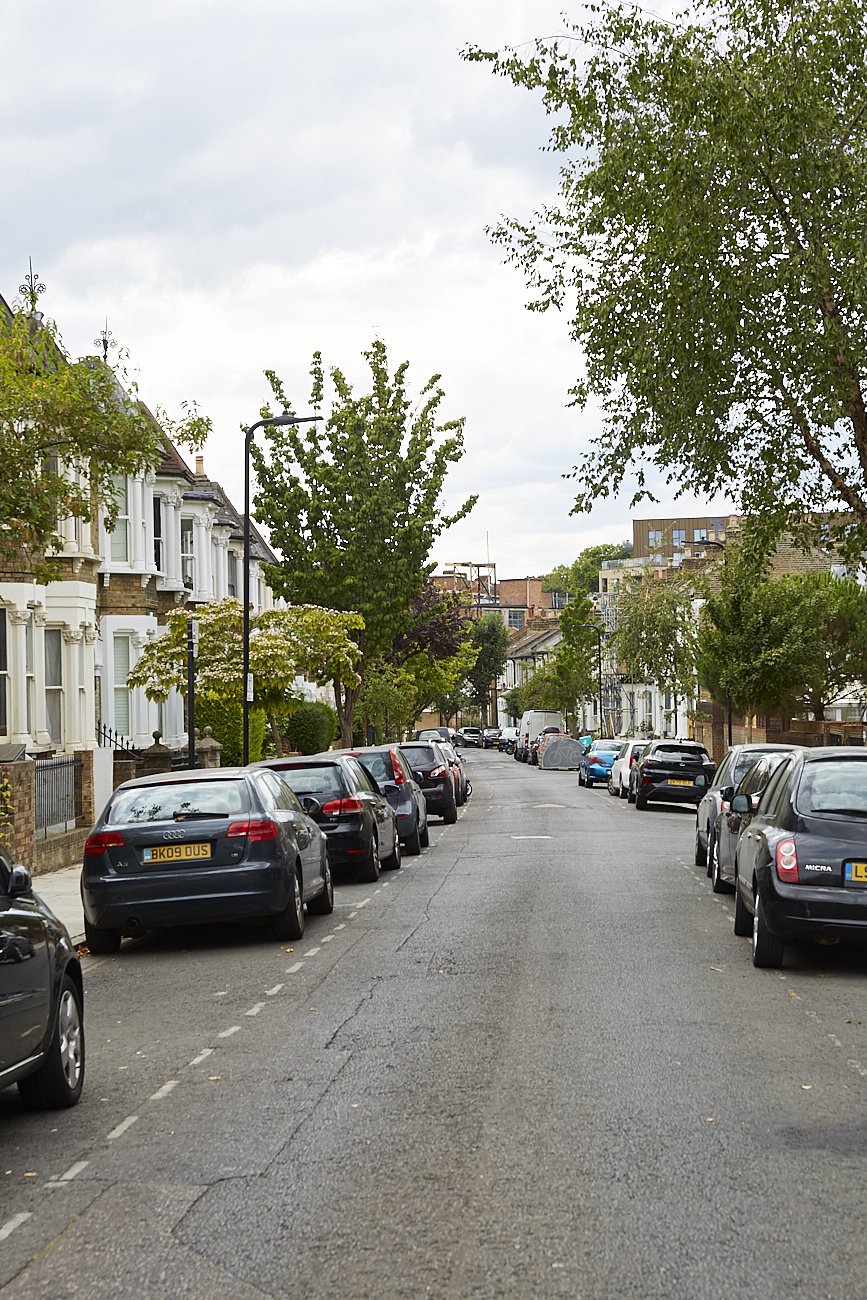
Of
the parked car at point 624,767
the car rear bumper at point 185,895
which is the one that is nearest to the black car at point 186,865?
the car rear bumper at point 185,895

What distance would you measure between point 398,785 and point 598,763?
31254 millimetres

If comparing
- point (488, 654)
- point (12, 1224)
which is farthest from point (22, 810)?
point (488, 654)

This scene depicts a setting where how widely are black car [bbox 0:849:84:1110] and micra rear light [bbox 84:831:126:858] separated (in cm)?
539

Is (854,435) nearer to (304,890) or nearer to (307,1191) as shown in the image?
(304,890)

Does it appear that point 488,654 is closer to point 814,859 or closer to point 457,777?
point 457,777

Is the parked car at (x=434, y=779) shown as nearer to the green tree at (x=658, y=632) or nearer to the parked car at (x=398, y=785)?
the parked car at (x=398, y=785)

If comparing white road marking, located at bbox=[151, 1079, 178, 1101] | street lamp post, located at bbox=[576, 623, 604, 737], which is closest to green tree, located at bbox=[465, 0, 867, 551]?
white road marking, located at bbox=[151, 1079, 178, 1101]

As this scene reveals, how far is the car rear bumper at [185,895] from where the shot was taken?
13.3 metres

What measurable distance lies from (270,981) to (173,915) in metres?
2.04

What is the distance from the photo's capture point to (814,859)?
450 inches

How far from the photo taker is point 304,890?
1442cm

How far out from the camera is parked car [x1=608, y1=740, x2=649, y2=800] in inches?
1676

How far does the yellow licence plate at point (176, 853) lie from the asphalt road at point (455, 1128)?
2.64 ft

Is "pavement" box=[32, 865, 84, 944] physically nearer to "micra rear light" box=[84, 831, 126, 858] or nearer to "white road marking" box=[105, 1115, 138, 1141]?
"micra rear light" box=[84, 831, 126, 858]
